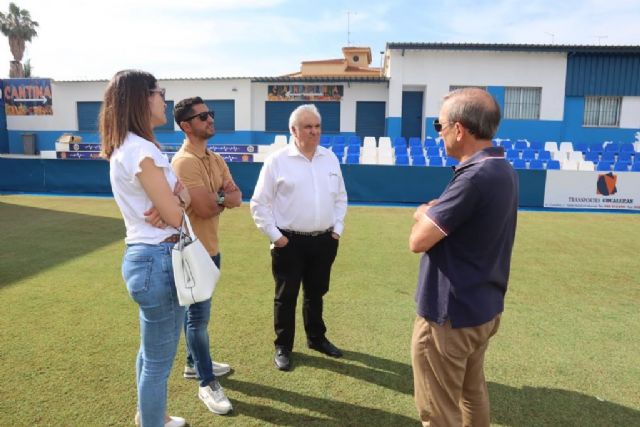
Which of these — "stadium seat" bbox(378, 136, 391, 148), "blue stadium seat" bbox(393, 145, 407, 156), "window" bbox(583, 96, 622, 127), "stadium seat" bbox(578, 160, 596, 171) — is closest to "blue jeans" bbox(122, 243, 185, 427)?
"stadium seat" bbox(578, 160, 596, 171)

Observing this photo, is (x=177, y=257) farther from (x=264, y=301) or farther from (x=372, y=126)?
(x=372, y=126)

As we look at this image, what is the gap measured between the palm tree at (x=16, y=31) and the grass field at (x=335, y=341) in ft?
125

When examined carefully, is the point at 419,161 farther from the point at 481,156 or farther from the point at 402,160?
the point at 481,156

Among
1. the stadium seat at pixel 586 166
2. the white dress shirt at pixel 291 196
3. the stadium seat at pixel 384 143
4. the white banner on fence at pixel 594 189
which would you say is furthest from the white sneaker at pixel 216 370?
the stadium seat at pixel 384 143

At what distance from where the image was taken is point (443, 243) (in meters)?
2.11

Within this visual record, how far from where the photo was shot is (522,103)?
21.2 m

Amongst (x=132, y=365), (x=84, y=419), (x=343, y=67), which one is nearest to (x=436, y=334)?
(x=84, y=419)

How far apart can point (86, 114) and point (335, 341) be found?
26.9 meters

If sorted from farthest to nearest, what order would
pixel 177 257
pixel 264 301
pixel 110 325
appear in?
pixel 264 301 < pixel 110 325 < pixel 177 257

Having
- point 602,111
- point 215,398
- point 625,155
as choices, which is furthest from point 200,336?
point 602,111

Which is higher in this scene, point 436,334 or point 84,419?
point 436,334

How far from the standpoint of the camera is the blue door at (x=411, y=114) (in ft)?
74.0

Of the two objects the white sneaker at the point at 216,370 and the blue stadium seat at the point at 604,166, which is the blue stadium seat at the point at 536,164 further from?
the white sneaker at the point at 216,370

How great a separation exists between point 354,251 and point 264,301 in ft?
7.81
